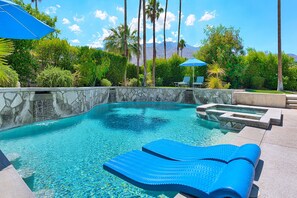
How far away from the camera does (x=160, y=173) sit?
2.71 meters

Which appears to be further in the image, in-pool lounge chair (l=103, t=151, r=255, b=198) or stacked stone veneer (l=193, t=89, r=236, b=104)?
stacked stone veneer (l=193, t=89, r=236, b=104)

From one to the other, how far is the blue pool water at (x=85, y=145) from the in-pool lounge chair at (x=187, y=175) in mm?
452

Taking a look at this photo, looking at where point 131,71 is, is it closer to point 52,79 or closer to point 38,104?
point 52,79

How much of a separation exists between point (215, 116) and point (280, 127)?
8.69ft

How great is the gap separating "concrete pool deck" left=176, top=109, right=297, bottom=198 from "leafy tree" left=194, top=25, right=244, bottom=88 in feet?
43.0

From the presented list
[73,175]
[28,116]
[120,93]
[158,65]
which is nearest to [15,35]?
[73,175]

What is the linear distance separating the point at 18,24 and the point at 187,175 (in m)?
4.33

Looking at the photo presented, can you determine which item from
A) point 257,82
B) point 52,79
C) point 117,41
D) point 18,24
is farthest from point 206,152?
point 117,41

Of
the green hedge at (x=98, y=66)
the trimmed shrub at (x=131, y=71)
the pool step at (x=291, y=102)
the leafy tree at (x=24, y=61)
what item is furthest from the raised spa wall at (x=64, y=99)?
the trimmed shrub at (x=131, y=71)

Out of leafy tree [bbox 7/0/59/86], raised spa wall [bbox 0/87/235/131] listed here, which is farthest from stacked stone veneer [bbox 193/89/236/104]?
leafy tree [bbox 7/0/59/86]

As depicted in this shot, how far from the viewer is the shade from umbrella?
3.70 metres

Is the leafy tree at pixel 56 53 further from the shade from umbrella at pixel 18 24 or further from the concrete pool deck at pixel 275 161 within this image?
the concrete pool deck at pixel 275 161

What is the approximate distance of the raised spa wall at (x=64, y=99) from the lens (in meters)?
6.47

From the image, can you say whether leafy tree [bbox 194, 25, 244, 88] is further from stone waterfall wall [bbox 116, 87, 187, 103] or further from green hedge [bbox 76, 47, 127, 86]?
green hedge [bbox 76, 47, 127, 86]
